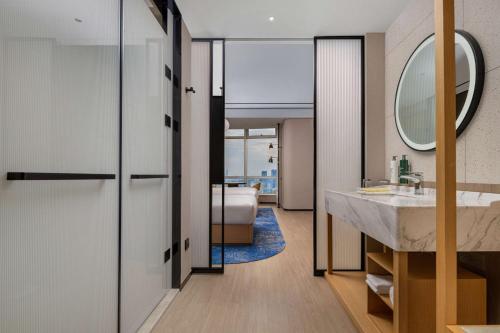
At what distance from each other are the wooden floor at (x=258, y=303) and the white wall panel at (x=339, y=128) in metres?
0.42

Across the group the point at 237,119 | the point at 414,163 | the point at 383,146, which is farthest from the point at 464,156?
the point at 237,119

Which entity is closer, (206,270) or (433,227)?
(433,227)

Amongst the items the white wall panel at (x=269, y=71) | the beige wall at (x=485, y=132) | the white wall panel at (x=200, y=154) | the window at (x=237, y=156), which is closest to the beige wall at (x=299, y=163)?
the white wall panel at (x=269, y=71)

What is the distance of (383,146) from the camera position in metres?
2.68

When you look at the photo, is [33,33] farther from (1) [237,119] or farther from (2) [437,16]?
(1) [237,119]

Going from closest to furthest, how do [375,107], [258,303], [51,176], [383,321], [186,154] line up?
[51,176]
[383,321]
[258,303]
[186,154]
[375,107]

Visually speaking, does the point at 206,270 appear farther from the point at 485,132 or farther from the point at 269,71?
the point at 269,71

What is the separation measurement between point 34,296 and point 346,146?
256 cm

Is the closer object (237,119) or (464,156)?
(464,156)

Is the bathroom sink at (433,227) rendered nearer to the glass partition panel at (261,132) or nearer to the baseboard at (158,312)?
the baseboard at (158,312)

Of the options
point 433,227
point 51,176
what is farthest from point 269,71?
point 51,176

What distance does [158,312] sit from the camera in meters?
1.96

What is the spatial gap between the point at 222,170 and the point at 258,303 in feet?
4.05

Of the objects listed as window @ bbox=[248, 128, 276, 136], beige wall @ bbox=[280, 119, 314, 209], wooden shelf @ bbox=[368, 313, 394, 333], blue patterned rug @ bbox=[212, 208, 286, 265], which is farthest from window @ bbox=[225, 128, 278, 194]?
wooden shelf @ bbox=[368, 313, 394, 333]
